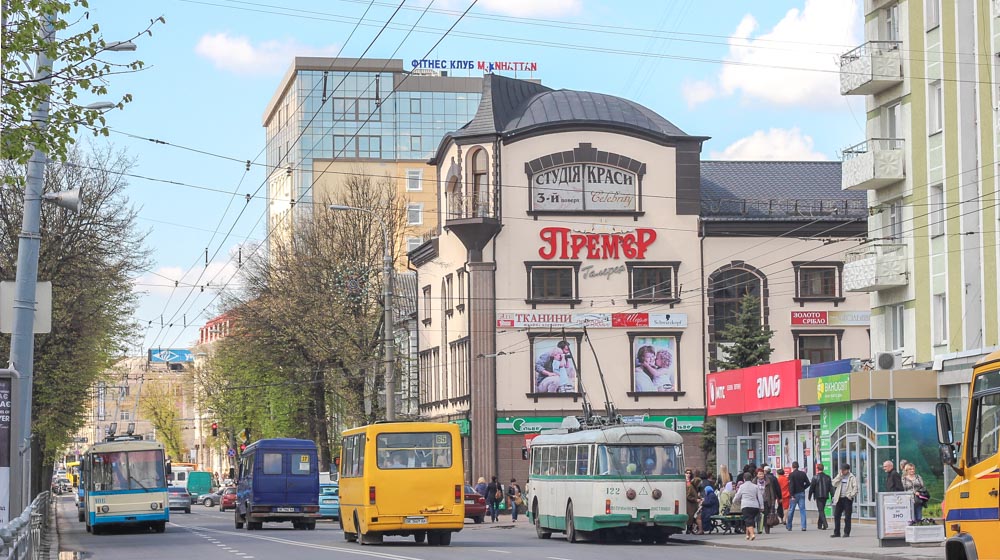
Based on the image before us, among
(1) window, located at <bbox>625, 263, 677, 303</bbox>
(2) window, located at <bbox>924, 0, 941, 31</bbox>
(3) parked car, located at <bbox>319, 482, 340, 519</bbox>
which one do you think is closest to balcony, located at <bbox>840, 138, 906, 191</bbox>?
(2) window, located at <bbox>924, 0, 941, 31</bbox>

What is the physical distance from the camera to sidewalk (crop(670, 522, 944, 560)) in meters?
25.9

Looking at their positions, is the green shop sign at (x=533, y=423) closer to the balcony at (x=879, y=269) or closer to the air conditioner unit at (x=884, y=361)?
the balcony at (x=879, y=269)

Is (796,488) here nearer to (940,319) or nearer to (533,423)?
(940,319)

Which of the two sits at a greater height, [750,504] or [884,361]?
[884,361]

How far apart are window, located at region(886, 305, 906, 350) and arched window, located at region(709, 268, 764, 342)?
683 inches

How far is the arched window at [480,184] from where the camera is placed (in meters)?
61.0

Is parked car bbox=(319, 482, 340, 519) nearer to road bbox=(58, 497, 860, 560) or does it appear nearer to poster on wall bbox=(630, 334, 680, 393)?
poster on wall bbox=(630, 334, 680, 393)

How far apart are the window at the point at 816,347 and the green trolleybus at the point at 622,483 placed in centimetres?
2817

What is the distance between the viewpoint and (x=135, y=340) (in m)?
49.1

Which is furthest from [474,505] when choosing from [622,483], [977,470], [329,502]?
[977,470]

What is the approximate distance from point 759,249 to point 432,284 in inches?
612

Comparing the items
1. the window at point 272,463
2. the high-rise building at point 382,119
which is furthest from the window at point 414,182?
the window at point 272,463

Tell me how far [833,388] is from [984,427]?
27170 mm

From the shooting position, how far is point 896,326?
43.7m
